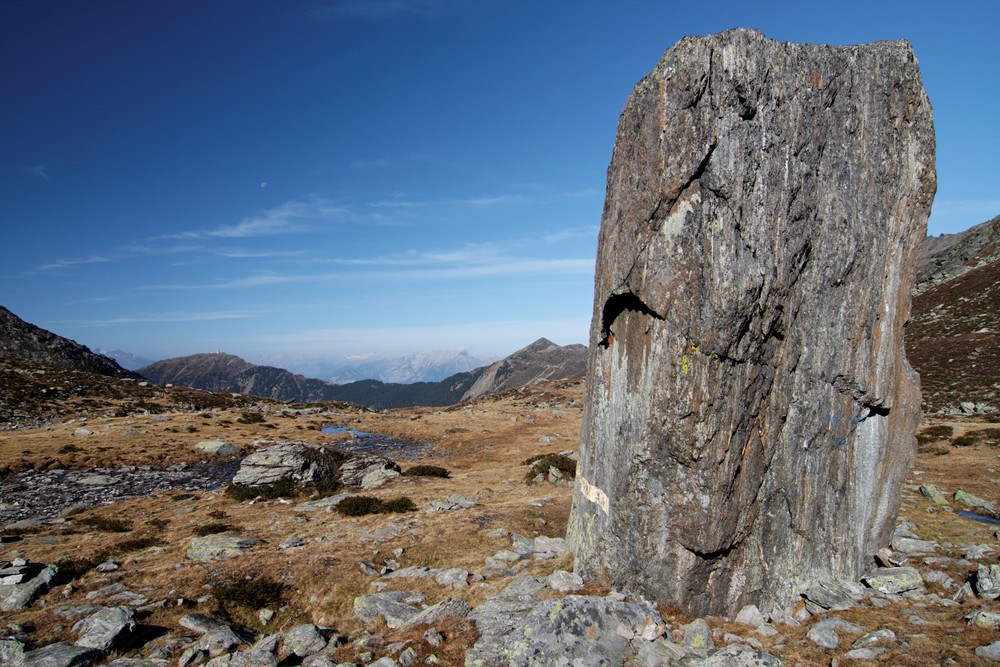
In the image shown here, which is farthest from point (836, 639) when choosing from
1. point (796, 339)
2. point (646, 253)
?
point (646, 253)

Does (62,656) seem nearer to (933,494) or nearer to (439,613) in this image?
(439,613)

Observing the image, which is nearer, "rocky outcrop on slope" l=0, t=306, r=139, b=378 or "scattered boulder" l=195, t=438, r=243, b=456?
"scattered boulder" l=195, t=438, r=243, b=456

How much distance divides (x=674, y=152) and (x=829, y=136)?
437cm

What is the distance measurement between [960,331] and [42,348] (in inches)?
6283

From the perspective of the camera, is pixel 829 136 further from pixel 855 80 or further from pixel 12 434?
pixel 12 434

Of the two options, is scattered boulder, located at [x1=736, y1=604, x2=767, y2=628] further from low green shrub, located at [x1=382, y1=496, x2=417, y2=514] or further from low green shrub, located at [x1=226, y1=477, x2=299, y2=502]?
low green shrub, located at [x1=226, y1=477, x2=299, y2=502]

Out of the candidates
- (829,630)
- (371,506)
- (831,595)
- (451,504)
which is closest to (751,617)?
(829,630)

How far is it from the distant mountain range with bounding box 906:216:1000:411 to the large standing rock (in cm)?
1748

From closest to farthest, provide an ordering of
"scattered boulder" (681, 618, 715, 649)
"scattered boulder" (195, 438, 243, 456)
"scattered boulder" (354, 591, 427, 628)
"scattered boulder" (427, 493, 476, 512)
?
"scattered boulder" (681, 618, 715, 649), "scattered boulder" (354, 591, 427, 628), "scattered boulder" (427, 493, 476, 512), "scattered boulder" (195, 438, 243, 456)

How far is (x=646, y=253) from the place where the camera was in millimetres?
11211

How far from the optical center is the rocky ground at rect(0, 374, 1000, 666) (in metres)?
10.0

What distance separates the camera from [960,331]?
6575 cm

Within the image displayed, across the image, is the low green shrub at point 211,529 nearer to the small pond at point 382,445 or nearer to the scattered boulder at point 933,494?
the small pond at point 382,445

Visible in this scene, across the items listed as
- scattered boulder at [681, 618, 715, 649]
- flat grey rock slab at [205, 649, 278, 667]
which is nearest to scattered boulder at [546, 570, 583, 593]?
scattered boulder at [681, 618, 715, 649]
